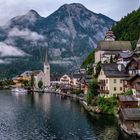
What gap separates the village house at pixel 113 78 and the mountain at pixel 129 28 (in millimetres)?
77526

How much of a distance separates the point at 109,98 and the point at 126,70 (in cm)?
887

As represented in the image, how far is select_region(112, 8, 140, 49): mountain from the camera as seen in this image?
553 feet

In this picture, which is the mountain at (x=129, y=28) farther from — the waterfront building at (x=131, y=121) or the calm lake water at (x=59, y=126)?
the waterfront building at (x=131, y=121)

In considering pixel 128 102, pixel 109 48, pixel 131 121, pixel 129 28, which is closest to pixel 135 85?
pixel 128 102

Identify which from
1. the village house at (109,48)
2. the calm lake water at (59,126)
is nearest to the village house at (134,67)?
the calm lake water at (59,126)

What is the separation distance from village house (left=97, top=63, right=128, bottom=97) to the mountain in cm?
7753

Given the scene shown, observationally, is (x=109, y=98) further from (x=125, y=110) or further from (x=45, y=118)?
(x=125, y=110)

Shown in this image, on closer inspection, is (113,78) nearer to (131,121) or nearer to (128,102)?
(128,102)

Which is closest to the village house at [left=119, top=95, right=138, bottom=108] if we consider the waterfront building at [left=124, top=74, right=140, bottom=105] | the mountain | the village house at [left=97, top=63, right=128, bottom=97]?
the waterfront building at [left=124, top=74, right=140, bottom=105]

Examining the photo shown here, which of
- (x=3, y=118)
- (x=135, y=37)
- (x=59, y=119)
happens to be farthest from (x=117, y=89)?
(x=135, y=37)

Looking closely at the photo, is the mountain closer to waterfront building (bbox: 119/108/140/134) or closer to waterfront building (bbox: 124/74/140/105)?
waterfront building (bbox: 124/74/140/105)

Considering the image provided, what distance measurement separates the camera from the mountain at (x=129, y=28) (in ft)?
553

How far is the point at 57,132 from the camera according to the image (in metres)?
63.7

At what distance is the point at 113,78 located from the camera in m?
88.3
